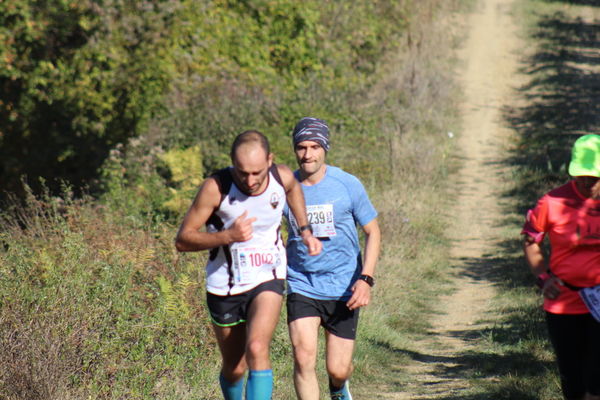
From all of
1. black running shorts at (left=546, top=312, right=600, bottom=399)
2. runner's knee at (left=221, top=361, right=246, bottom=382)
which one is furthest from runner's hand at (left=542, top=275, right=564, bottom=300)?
runner's knee at (left=221, top=361, right=246, bottom=382)

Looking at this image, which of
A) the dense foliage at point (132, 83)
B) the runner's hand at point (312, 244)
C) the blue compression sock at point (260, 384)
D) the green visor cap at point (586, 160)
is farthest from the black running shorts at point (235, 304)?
the dense foliage at point (132, 83)

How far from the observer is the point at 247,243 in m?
4.70

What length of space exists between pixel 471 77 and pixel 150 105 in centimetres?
1226

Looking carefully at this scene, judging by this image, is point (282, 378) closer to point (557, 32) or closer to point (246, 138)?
point (246, 138)

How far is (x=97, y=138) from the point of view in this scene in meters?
17.9

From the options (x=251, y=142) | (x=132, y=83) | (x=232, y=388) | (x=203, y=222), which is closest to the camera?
(x=251, y=142)

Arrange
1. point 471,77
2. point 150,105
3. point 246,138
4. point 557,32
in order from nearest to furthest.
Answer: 1. point 246,138
2. point 150,105
3. point 471,77
4. point 557,32

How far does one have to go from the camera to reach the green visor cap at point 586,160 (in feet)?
14.0

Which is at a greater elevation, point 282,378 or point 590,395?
point 590,395

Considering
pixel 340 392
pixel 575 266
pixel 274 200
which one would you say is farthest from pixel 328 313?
pixel 575 266

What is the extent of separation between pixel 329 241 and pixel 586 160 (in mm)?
1726

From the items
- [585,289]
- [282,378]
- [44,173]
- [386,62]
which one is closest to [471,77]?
[386,62]

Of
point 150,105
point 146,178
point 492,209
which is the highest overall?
point 150,105

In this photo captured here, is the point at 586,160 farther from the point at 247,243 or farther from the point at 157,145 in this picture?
the point at 157,145
